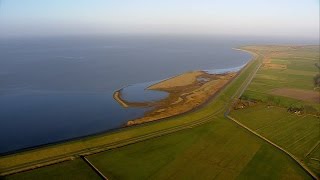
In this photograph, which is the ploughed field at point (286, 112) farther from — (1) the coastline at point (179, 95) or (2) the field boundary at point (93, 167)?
(2) the field boundary at point (93, 167)

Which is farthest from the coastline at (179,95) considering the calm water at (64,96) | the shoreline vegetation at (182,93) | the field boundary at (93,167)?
the field boundary at (93,167)

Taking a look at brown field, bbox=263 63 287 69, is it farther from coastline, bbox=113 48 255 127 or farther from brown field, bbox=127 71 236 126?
brown field, bbox=127 71 236 126

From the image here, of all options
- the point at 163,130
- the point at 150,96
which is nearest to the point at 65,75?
the point at 150,96

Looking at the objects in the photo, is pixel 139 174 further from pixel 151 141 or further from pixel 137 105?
pixel 137 105

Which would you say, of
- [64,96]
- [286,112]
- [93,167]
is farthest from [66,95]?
[286,112]

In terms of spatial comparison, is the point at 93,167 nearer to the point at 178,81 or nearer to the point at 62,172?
the point at 62,172

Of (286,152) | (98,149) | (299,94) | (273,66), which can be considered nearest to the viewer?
(98,149)
